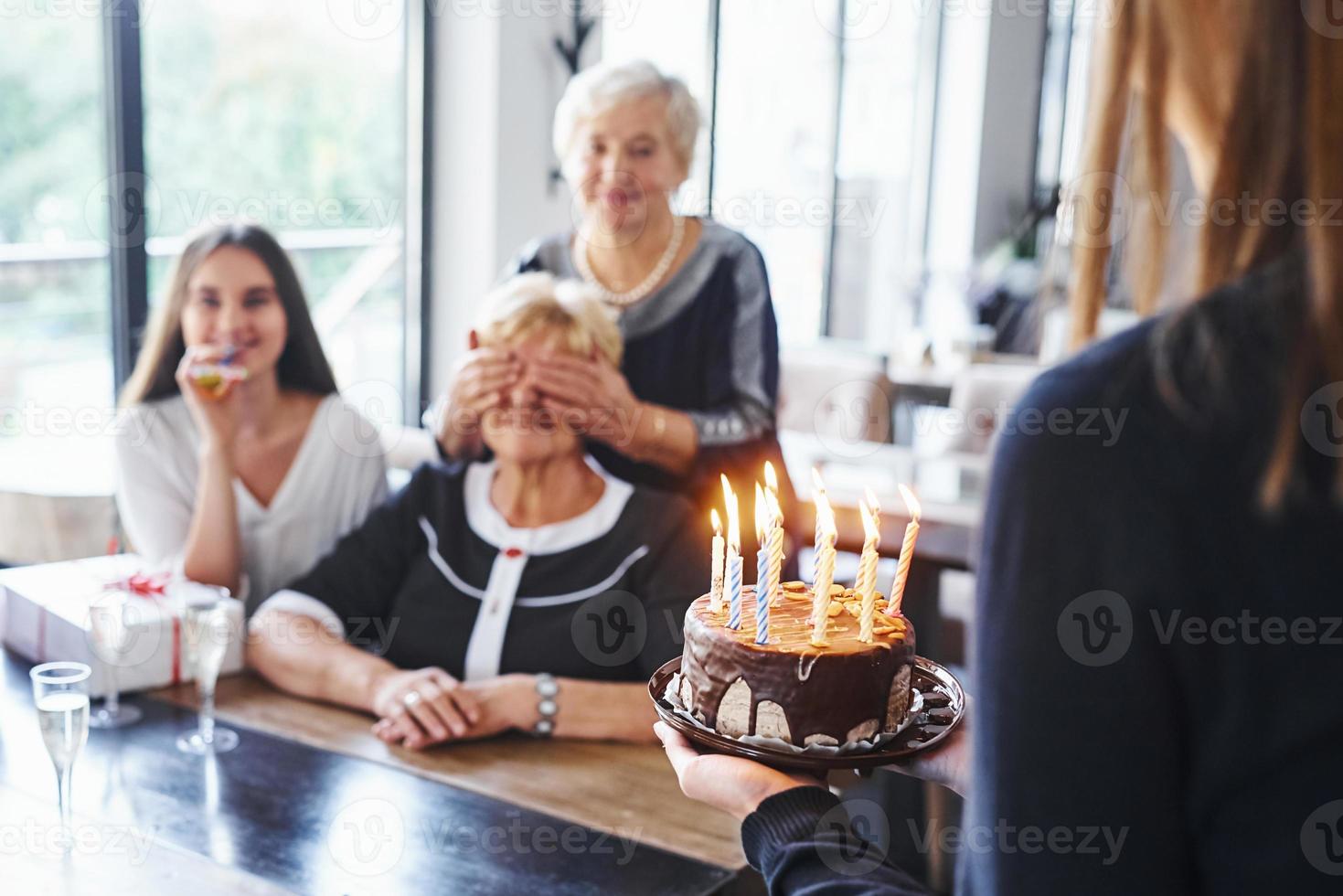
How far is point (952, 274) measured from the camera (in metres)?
7.30

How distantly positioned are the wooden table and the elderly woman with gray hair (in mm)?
616

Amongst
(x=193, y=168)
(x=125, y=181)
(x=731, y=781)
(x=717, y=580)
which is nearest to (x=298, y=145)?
(x=193, y=168)

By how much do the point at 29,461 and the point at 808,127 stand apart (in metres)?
4.54

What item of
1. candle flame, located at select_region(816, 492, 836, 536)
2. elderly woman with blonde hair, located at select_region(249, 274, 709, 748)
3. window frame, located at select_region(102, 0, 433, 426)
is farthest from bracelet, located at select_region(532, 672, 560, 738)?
window frame, located at select_region(102, 0, 433, 426)

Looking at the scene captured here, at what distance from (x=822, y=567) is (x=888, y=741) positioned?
16cm

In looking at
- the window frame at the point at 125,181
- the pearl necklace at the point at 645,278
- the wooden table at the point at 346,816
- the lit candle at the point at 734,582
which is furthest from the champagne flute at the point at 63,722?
the window frame at the point at 125,181

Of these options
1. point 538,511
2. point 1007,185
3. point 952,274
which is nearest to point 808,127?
point 952,274

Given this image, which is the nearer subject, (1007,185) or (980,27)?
(980,27)

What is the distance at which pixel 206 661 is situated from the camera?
1803mm

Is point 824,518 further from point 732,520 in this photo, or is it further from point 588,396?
point 588,396

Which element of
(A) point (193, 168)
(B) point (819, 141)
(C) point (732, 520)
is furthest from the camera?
(B) point (819, 141)

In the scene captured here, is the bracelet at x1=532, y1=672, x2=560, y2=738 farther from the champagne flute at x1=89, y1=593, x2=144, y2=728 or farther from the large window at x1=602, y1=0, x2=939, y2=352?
the large window at x1=602, y1=0, x2=939, y2=352

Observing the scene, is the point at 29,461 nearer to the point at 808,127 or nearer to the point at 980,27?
the point at 808,127

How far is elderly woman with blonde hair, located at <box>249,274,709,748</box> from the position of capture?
201cm
